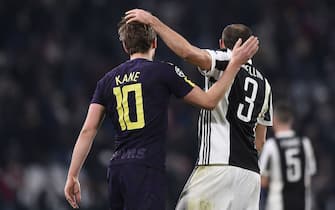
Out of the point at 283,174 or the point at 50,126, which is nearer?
the point at 283,174

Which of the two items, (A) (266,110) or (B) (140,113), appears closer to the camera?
(B) (140,113)

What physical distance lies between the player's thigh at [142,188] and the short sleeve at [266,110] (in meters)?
1.09

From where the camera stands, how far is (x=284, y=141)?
10.3 m

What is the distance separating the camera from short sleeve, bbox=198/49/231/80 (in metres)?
6.72

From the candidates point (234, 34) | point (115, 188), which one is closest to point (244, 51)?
point (234, 34)

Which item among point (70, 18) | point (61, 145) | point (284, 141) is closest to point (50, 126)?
point (61, 145)

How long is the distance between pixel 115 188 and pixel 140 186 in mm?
196

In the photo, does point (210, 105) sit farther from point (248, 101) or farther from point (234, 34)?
point (234, 34)

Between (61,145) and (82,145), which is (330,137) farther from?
(82,145)

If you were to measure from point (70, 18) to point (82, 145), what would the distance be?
34.6 ft

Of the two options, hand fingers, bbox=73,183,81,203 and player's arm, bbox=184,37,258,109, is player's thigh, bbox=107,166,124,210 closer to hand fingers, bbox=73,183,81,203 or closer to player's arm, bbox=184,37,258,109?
hand fingers, bbox=73,183,81,203

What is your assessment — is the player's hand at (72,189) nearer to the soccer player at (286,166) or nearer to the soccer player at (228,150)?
the soccer player at (228,150)

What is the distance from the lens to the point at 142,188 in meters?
6.40

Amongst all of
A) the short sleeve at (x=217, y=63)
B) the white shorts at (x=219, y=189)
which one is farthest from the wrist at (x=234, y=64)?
the white shorts at (x=219, y=189)
